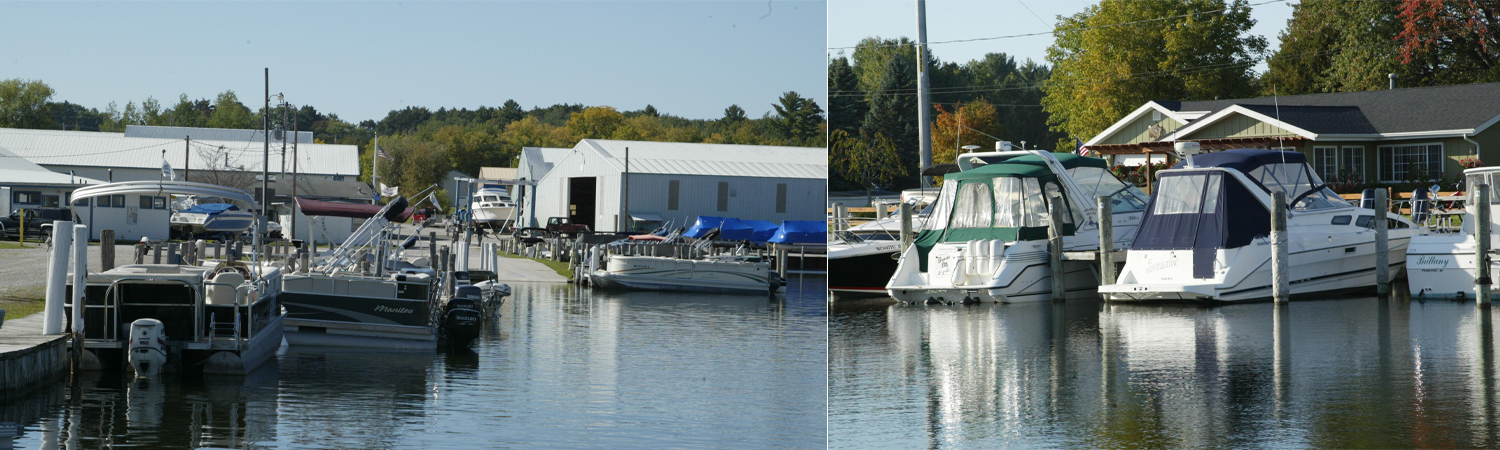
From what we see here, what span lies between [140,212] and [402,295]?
100 feet

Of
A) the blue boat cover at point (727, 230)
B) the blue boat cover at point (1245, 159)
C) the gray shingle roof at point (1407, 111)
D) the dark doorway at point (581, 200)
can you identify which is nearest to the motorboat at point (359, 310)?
the blue boat cover at point (1245, 159)

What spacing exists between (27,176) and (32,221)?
7184 millimetres

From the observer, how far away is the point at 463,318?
21766mm

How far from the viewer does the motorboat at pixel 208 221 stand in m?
47.7

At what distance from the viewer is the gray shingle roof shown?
34.3 m

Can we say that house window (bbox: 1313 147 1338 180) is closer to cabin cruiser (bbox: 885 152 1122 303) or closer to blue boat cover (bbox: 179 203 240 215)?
cabin cruiser (bbox: 885 152 1122 303)

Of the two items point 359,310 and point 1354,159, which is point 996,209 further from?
point 1354,159

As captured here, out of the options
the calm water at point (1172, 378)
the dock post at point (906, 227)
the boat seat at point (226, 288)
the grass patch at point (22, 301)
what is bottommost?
the calm water at point (1172, 378)

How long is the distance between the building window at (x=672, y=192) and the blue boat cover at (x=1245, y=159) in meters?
33.3

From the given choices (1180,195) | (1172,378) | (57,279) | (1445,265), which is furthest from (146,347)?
(1445,265)

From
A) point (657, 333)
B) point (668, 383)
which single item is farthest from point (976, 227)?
point (668, 383)

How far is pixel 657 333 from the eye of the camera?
1006 inches

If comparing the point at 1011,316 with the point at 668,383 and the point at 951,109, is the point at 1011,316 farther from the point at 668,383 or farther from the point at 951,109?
Answer: the point at 951,109

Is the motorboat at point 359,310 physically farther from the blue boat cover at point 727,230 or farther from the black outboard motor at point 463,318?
the blue boat cover at point 727,230
